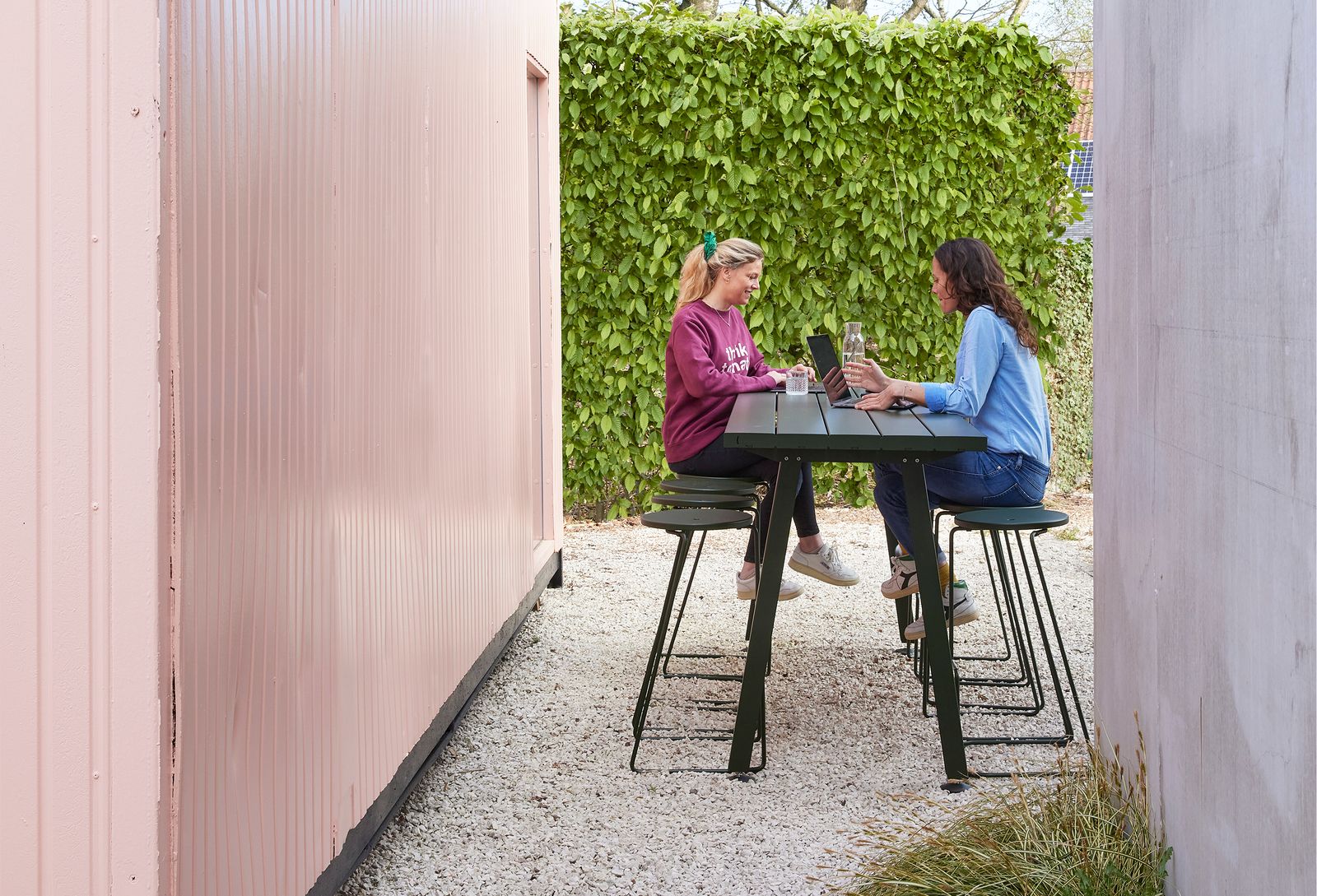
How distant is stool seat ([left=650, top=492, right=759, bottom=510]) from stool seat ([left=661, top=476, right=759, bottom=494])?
36mm

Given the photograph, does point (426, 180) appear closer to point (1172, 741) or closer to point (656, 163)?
point (1172, 741)

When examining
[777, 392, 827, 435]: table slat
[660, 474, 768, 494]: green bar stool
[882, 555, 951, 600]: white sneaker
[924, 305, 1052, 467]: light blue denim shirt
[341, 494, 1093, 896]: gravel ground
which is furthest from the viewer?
[882, 555, 951, 600]: white sneaker

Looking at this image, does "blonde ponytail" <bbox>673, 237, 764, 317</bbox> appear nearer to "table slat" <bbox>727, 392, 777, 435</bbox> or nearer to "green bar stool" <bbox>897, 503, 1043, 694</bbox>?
"table slat" <bbox>727, 392, 777, 435</bbox>

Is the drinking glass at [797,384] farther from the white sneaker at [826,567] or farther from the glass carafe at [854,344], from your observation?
the white sneaker at [826,567]

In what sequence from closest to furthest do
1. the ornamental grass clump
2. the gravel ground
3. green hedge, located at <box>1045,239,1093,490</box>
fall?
the ornamental grass clump, the gravel ground, green hedge, located at <box>1045,239,1093,490</box>

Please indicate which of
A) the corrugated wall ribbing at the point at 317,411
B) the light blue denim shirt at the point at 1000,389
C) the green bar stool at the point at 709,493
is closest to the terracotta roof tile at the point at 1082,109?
the light blue denim shirt at the point at 1000,389

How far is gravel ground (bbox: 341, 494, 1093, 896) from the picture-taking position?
10.4 ft

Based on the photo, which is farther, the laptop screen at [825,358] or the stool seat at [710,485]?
the laptop screen at [825,358]

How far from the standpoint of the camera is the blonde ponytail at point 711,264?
5234mm

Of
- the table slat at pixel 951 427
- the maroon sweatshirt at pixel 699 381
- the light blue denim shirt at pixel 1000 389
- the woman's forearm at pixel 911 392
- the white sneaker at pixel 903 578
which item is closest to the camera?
the table slat at pixel 951 427

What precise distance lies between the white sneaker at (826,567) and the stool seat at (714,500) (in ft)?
2.74

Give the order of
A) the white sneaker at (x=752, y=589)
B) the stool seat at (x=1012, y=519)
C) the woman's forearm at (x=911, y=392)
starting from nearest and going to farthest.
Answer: the stool seat at (x=1012, y=519) < the woman's forearm at (x=911, y=392) < the white sneaker at (x=752, y=589)

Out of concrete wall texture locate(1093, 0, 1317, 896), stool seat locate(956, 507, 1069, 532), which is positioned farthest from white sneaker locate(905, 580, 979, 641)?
concrete wall texture locate(1093, 0, 1317, 896)

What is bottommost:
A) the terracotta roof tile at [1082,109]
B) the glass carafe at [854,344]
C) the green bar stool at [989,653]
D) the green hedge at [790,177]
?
the green bar stool at [989,653]
